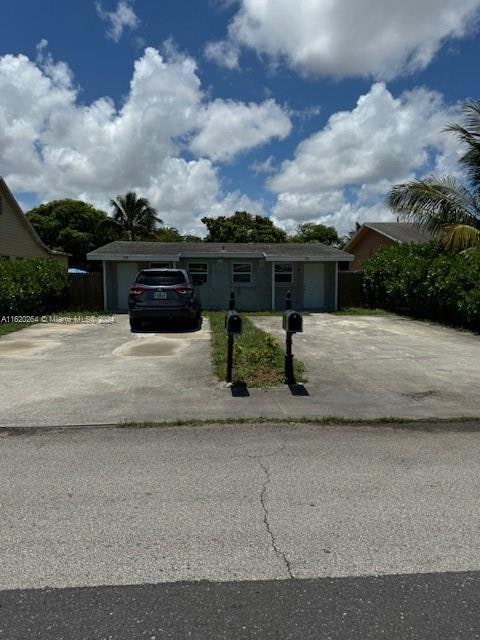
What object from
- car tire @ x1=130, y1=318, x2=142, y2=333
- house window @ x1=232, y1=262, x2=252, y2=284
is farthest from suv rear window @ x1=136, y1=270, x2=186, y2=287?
house window @ x1=232, y1=262, x2=252, y2=284

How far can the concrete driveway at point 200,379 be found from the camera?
19.5ft

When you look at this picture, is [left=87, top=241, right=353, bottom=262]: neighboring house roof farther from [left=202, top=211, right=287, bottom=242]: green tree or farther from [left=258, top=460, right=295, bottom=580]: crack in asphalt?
[left=202, top=211, right=287, bottom=242]: green tree

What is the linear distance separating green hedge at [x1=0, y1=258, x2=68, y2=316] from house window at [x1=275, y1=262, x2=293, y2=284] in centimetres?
877

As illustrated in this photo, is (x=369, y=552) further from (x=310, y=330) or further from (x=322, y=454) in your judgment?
(x=310, y=330)

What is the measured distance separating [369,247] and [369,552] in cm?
2913

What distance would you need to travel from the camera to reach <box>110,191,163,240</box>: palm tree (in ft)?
121

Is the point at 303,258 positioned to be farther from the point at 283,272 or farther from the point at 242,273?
the point at 242,273

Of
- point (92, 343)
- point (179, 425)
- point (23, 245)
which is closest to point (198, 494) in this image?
point (179, 425)

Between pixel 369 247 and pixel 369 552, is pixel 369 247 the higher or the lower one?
the higher one

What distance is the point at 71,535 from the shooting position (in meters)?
3.14

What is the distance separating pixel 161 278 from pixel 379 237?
18826mm

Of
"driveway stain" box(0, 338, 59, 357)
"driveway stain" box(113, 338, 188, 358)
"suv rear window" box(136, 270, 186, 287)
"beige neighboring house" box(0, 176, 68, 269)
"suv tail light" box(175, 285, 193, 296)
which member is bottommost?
"driveway stain" box(113, 338, 188, 358)

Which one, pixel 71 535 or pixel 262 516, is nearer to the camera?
pixel 71 535

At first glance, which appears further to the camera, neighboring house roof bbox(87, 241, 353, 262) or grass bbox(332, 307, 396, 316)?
neighboring house roof bbox(87, 241, 353, 262)
